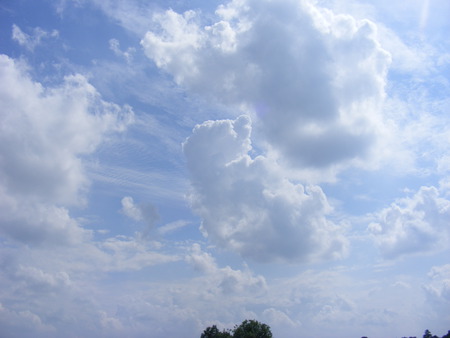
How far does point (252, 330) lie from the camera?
124625 millimetres

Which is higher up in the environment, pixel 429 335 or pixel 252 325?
pixel 252 325

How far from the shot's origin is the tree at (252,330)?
123m

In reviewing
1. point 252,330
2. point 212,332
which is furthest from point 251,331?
point 212,332

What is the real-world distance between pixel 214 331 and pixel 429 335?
9916 centimetres

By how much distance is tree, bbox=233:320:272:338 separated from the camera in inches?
4860

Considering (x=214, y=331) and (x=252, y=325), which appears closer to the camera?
(x=252, y=325)

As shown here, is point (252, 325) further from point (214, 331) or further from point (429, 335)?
point (429, 335)

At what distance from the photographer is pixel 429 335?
15150 cm

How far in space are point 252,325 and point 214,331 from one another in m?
31.3

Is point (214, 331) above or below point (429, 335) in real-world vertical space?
above

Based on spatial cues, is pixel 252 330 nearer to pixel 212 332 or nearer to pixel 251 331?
pixel 251 331

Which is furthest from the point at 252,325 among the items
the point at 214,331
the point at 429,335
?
the point at 429,335

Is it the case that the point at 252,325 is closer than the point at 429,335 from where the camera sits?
Yes

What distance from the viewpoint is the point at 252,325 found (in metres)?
127
